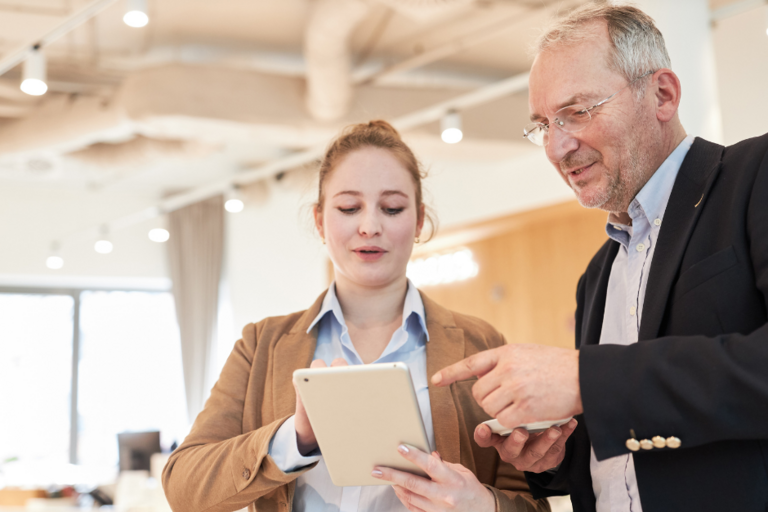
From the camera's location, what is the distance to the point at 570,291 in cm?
634

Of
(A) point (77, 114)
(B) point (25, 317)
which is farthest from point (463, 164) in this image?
(B) point (25, 317)

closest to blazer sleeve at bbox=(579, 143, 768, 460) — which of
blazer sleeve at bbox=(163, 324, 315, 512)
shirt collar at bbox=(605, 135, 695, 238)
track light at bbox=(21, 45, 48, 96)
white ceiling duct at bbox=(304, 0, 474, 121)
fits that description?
shirt collar at bbox=(605, 135, 695, 238)

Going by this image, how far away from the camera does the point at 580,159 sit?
1476mm

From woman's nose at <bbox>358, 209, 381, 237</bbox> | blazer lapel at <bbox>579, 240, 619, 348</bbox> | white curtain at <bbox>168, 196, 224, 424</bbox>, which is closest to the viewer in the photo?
blazer lapel at <bbox>579, 240, 619, 348</bbox>

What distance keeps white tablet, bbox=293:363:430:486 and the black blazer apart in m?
0.29

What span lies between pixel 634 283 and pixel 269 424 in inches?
31.2

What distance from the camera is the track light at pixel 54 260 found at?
27.5 ft

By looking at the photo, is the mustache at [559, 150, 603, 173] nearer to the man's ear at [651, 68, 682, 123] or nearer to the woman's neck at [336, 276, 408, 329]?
the man's ear at [651, 68, 682, 123]

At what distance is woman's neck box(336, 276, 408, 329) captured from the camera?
6.03 ft

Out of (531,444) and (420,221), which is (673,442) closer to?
(531,444)

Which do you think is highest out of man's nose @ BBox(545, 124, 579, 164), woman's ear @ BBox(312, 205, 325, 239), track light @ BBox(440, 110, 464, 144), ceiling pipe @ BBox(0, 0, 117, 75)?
ceiling pipe @ BBox(0, 0, 117, 75)

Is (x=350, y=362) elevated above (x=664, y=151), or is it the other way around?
(x=664, y=151)

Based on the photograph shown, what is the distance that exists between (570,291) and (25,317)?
22.1 feet

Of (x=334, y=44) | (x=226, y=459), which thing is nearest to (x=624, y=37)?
(x=226, y=459)
